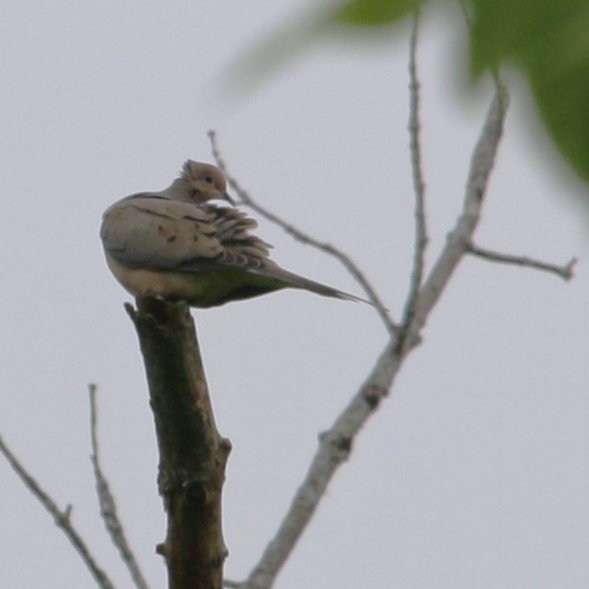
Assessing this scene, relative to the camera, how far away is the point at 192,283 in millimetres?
4691

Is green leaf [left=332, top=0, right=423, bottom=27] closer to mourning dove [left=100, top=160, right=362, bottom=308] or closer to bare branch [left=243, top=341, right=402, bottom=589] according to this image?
bare branch [left=243, top=341, right=402, bottom=589]

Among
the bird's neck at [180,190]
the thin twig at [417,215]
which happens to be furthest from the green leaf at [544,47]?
the bird's neck at [180,190]

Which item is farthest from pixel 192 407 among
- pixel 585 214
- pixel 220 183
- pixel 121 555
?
pixel 220 183

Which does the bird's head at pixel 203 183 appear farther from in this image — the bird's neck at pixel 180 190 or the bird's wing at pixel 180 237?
the bird's wing at pixel 180 237

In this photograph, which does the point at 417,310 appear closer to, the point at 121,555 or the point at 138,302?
the point at 138,302

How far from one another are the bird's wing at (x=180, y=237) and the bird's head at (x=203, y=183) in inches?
33.6

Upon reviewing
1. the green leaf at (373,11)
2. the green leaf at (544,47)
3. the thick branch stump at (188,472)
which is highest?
the thick branch stump at (188,472)

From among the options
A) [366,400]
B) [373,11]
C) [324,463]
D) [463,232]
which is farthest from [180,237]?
[373,11]

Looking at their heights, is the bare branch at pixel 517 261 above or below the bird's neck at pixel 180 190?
below

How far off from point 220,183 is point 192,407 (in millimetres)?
3381

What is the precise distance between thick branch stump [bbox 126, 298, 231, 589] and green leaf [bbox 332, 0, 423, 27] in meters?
2.57

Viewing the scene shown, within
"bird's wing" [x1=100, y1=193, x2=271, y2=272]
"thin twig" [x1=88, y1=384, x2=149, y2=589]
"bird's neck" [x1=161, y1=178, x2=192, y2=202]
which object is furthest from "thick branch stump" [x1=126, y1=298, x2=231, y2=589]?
"bird's neck" [x1=161, y1=178, x2=192, y2=202]

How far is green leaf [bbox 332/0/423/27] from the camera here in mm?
403

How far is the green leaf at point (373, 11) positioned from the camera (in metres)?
0.40
